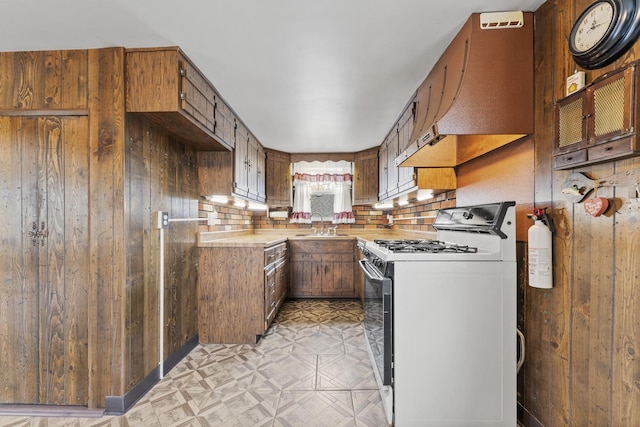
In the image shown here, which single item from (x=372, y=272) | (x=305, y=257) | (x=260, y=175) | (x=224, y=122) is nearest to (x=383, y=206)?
→ (x=305, y=257)

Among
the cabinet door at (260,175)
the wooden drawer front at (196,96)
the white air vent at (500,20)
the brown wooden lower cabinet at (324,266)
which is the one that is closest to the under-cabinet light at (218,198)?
the cabinet door at (260,175)

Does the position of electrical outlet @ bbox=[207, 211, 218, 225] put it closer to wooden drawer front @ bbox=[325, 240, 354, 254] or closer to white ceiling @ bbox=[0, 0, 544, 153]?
white ceiling @ bbox=[0, 0, 544, 153]

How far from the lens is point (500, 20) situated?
56.6 inches

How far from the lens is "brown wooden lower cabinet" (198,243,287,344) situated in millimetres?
2637

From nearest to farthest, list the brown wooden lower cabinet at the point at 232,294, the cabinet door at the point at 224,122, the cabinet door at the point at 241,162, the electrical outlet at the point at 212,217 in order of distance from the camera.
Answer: the cabinet door at the point at 224,122 → the brown wooden lower cabinet at the point at 232,294 → the cabinet door at the point at 241,162 → the electrical outlet at the point at 212,217

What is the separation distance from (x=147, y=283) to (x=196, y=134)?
123 cm

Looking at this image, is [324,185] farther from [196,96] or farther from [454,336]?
[454,336]

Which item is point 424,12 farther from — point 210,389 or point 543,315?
point 210,389

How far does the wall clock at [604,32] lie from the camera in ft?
3.26

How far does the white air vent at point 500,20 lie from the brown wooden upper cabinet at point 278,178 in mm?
3275

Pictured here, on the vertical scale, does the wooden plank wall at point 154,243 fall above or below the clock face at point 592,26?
below

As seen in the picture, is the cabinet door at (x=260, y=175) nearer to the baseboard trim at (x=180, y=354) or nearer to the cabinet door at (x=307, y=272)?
the cabinet door at (x=307, y=272)

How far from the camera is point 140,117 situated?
72.9 inches

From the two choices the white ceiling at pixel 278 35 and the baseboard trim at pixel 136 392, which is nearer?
the white ceiling at pixel 278 35
